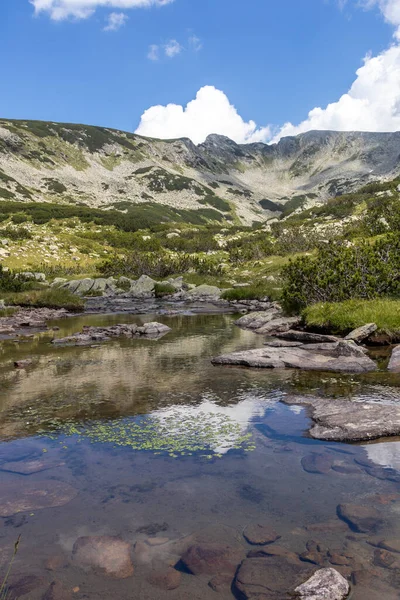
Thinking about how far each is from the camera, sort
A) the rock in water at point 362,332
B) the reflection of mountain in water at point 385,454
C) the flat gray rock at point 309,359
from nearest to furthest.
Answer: the reflection of mountain in water at point 385,454 → the flat gray rock at point 309,359 → the rock in water at point 362,332

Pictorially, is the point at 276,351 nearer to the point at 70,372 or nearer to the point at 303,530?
the point at 70,372

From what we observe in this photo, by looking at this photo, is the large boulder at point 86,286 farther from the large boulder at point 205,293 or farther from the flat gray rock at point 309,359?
the flat gray rock at point 309,359

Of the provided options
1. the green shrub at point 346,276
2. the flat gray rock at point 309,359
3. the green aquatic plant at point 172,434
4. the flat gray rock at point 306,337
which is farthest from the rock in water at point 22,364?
the green shrub at point 346,276

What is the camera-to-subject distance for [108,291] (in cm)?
4778

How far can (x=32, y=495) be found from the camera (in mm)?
5844

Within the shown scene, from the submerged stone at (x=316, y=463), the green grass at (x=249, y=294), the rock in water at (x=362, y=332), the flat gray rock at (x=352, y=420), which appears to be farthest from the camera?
the green grass at (x=249, y=294)

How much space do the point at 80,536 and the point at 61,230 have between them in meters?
86.4

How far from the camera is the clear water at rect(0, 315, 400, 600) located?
453cm

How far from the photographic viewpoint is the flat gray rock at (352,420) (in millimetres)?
7605

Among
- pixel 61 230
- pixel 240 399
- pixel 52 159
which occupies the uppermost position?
pixel 52 159

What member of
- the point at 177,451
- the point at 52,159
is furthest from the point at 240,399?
the point at 52,159

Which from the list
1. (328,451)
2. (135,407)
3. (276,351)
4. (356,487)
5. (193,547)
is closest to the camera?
(193,547)

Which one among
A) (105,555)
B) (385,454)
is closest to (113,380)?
(385,454)

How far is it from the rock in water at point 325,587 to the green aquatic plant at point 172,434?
316 centimetres
